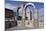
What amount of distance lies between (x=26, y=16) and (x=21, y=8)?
0.40 feet

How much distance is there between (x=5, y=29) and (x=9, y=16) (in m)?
0.17

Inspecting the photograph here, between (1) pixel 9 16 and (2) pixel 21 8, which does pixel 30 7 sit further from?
(1) pixel 9 16

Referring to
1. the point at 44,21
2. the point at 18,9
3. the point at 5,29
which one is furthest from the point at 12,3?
the point at 44,21

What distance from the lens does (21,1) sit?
1.06m

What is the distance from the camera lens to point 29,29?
106 centimetres

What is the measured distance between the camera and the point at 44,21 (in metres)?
1.08

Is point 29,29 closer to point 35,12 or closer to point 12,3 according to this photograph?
point 35,12

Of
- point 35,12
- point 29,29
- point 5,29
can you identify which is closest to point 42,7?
point 35,12

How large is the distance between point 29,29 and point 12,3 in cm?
41

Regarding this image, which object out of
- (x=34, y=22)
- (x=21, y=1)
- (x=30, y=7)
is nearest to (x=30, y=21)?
(x=34, y=22)

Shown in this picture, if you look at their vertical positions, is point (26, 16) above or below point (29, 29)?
above

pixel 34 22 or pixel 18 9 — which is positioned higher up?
pixel 18 9

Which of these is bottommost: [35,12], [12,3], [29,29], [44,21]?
[29,29]

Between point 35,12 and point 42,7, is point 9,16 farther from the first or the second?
point 42,7
